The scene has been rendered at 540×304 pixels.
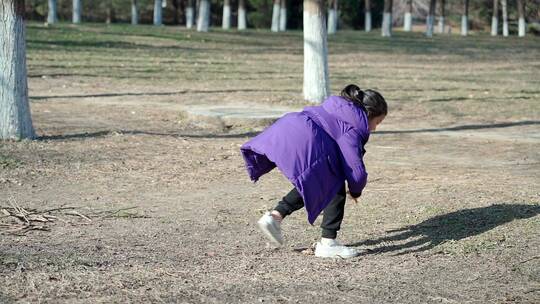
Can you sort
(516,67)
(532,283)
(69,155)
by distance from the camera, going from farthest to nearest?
(516,67) < (69,155) < (532,283)

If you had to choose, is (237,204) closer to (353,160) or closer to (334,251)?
(334,251)

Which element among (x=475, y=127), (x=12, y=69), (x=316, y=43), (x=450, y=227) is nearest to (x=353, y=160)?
(x=450, y=227)

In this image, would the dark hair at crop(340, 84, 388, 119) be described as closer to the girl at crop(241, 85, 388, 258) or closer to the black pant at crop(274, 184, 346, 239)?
the girl at crop(241, 85, 388, 258)

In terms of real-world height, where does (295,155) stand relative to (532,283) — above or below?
above

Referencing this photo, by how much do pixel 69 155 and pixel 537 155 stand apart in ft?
16.5

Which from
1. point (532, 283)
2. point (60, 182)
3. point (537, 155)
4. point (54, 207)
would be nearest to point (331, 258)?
point (532, 283)

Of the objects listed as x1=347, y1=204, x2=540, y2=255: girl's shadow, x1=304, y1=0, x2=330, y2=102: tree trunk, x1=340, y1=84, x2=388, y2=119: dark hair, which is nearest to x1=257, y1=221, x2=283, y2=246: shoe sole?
x1=347, y1=204, x2=540, y2=255: girl's shadow

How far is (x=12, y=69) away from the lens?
1013 cm

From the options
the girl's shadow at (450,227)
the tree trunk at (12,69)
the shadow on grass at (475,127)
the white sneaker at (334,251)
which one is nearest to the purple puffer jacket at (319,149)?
the white sneaker at (334,251)

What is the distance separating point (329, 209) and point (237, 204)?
198cm

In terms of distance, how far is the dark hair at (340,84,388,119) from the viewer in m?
6.00

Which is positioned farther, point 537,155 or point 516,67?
point 516,67

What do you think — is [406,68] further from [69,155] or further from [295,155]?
[295,155]

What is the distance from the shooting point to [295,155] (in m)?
5.83
